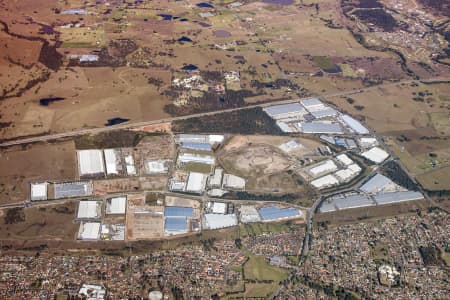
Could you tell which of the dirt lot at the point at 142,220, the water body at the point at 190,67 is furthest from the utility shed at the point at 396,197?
the water body at the point at 190,67

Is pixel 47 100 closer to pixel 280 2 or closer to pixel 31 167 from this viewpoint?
pixel 31 167

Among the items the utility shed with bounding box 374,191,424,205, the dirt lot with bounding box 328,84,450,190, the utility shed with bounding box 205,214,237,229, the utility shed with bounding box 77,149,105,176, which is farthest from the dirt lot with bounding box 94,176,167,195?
the dirt lot with bounding box 328,84,450,190

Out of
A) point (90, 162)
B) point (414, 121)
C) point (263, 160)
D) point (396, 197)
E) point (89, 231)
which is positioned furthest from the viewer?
point (414, 121)

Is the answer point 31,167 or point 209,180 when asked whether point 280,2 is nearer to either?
point 209,180

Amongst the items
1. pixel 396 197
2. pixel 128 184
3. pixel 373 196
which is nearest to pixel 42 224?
pixel 128 184

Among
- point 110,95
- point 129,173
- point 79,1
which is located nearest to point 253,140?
point 129,173

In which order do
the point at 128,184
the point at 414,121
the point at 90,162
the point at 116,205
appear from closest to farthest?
1. the point at 116,205
2. the point at 128,184
3. the point at 90,162
4. the point at 414,121

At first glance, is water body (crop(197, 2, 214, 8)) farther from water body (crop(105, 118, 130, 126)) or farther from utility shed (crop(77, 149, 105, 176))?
utility shed (crop(77, 149, 105, 176))

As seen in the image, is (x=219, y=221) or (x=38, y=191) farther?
(x=38, y=191)

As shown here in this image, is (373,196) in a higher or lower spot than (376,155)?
lower

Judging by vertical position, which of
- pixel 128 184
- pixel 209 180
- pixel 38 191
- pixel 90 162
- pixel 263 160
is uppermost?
pixel 263 160
